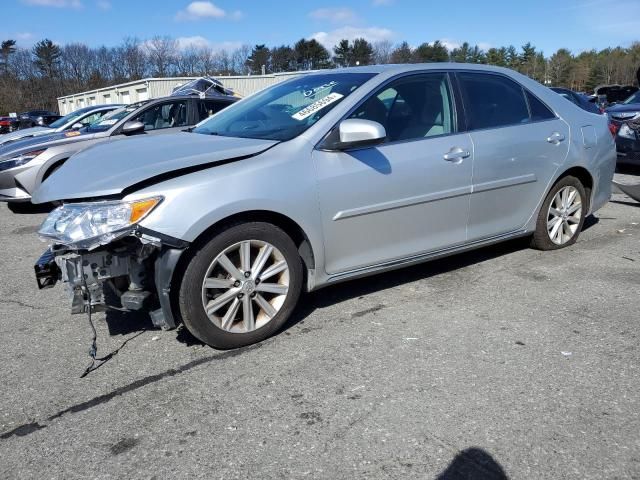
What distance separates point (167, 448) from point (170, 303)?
87cm

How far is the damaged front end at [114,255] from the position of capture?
2.88 m

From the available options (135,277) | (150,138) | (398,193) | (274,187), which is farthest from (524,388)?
(150,138)

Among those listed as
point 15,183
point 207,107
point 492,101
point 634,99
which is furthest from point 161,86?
point 492,101

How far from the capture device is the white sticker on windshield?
12.0ft

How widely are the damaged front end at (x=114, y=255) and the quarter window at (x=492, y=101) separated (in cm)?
252

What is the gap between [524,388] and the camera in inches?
110

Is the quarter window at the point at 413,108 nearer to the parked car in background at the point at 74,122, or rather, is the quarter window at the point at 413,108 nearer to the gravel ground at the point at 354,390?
the gravel ground at the point at 354,390

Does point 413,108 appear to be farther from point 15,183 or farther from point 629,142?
point 629,142

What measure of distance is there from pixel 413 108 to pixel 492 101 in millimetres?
821

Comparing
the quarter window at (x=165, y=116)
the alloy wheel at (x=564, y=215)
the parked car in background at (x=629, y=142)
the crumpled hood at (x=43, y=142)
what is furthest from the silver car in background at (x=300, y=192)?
the parked car in background at (x=629, y=142)

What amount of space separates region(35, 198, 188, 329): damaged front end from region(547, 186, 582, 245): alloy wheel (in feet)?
11.4

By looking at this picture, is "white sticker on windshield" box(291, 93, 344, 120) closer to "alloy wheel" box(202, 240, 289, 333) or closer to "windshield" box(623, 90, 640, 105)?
"alloy wheel" box(202, 240, 289, 333)

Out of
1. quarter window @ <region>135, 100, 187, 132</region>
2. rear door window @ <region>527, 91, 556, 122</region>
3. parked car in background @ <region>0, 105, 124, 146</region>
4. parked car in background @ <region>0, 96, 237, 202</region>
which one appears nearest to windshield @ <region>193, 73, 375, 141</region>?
rear door window @ <region>527, 91, 556, 122</region>

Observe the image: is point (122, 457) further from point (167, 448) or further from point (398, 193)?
point (398, 193)
